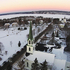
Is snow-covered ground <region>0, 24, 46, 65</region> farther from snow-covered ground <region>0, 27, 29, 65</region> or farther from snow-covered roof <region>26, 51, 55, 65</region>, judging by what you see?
snow-covered roof <region>26, 51, 55, 65</region>

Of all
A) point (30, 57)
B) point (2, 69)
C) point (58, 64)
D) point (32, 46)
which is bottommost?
point (2, 69)

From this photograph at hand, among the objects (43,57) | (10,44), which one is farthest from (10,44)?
(43,57)

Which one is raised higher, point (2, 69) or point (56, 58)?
point (56, 58)

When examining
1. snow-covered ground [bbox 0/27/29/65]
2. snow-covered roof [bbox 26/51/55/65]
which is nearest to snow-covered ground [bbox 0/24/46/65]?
snow-covered ground [bbox 0/27/29/65]

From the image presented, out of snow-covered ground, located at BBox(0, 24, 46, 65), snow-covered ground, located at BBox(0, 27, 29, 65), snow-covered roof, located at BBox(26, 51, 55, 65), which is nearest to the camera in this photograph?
snow-covered roof, located at BBox(26, 51, 55, 65)

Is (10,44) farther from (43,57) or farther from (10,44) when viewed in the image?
(43,57)

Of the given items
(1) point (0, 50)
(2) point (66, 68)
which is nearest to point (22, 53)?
(1) point (0, 50)

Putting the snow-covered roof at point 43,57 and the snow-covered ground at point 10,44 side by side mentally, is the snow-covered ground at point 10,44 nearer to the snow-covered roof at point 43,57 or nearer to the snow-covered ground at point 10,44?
the snow-covered ground at point 10,44

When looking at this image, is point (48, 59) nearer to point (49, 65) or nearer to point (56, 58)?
point (49, 65)

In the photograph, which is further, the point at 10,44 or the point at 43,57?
the point at 10,44

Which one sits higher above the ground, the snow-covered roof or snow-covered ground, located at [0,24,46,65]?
the snow-covered roof

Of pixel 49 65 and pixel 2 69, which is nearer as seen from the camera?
pixel 49 65
